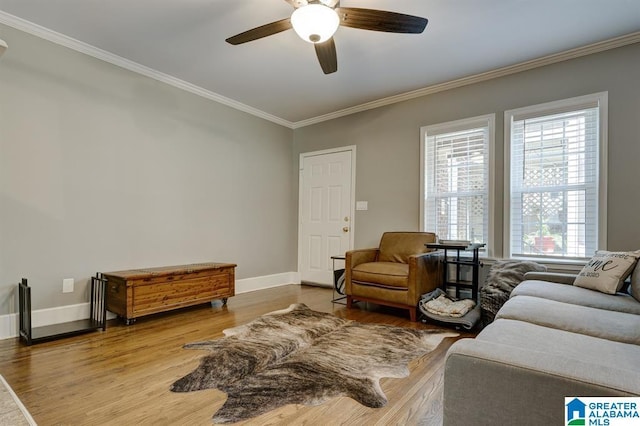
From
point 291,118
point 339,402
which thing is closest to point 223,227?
point 291,118

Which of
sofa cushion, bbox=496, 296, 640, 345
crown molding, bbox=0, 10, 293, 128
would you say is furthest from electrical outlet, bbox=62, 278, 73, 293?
sofa cushion, bbox=496, 296, 640, 345

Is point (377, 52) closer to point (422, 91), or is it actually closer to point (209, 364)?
point (422, 91)

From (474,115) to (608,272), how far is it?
2.11m

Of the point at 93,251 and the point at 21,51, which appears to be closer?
the point at 21,51

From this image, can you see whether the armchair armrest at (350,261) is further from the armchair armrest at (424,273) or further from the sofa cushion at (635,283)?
the sofa cushion at (635,283)

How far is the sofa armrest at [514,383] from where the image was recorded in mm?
829

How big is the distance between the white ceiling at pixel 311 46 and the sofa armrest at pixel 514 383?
249 centimetres

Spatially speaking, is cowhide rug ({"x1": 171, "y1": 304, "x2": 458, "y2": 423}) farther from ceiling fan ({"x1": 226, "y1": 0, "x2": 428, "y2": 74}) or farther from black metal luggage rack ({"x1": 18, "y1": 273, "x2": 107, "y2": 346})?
ceiling fan ({"x1": 226, "y1": 0, "x2": 428, "y2": 74})

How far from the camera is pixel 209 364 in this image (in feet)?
7.05

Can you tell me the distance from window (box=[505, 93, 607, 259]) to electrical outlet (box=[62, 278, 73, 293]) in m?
4.25

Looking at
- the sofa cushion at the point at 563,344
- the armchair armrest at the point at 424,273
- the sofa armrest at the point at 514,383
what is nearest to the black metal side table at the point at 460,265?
the armchair armrest at the point at 424,273

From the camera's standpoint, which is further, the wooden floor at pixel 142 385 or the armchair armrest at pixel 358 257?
the armchair armrest at pixel 358 257

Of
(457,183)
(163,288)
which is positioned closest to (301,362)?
(163,288)

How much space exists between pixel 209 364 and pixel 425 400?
53.1 inches
